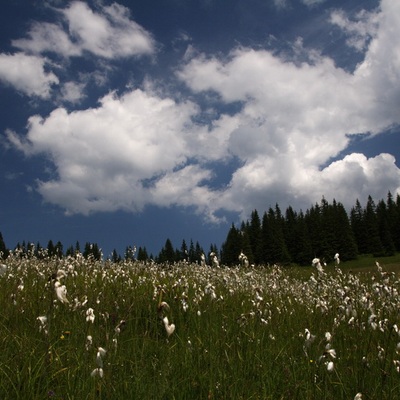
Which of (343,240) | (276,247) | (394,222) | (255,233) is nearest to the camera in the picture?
(343,240)

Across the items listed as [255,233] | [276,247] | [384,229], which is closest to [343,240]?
[276,247]

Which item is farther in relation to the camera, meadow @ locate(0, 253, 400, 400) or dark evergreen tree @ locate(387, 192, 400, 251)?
dark evergreen tree @ locate(387, 192, 400, 251)

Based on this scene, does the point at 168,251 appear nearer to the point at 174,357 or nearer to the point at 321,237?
the point at 321,237

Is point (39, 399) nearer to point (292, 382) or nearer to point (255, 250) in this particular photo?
point (292, 382)

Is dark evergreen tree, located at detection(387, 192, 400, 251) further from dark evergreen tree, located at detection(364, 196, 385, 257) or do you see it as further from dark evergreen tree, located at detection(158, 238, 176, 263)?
dark evergreen tree, located at detection(158, 238, 176, 263)

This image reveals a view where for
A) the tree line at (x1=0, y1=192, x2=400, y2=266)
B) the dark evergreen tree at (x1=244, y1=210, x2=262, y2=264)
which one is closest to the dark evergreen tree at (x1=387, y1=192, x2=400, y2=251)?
the tree line at (x1=0, y1=192, x2=400, y2=266)

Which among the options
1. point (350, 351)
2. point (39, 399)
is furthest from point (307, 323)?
point (39, 399)

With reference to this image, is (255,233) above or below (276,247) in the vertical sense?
above

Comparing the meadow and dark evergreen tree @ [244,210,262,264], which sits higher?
dark evergreen tree @ [244,210,262,264]

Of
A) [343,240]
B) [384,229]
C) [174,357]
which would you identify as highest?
[384,229]

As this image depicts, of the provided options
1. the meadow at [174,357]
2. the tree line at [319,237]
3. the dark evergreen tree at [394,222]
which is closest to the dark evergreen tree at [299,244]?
the tree line at [319,237]

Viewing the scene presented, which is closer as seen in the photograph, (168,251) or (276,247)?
(276,247)

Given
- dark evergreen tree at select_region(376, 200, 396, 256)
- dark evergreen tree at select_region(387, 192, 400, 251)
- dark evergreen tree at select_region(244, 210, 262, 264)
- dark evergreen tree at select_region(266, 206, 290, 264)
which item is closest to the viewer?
dark evergreen tree at select_region(376, 200, 396, 256)

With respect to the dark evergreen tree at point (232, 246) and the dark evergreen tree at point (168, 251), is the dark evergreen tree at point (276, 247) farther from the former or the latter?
the dark evergreen tree at point (168, 251)
